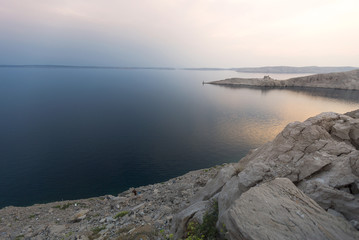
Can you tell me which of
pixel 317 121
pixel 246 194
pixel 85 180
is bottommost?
pixel 85 180

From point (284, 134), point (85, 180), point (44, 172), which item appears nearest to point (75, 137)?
point (44, 172)

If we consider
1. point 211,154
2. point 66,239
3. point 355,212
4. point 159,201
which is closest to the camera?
point 355,212

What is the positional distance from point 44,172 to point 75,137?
58.1 ft

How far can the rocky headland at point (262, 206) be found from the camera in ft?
27.8

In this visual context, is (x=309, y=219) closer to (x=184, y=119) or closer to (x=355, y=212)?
(x=355, y=212)

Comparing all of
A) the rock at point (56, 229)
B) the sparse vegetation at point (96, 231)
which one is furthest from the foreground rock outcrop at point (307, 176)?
the rock at point (56, 229)

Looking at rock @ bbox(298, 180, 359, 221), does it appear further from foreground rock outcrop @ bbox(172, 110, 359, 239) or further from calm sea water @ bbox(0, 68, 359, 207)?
calm sea water @ bbox(0, 68, 359, 207)

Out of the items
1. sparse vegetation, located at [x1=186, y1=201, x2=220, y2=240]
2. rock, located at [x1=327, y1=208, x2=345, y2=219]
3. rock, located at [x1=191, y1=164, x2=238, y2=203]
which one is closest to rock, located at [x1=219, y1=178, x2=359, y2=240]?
rock, located at [x1=327, y1=208, x2=345, y2=219]

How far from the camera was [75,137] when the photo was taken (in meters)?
56.7

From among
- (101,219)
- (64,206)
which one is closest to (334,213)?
(101,219)

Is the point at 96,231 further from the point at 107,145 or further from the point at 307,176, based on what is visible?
the point at 107,145

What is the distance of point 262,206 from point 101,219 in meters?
17.8

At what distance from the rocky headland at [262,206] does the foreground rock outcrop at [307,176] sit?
0.04 meters

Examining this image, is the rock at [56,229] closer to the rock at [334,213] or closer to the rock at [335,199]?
the rock at [335,199]
